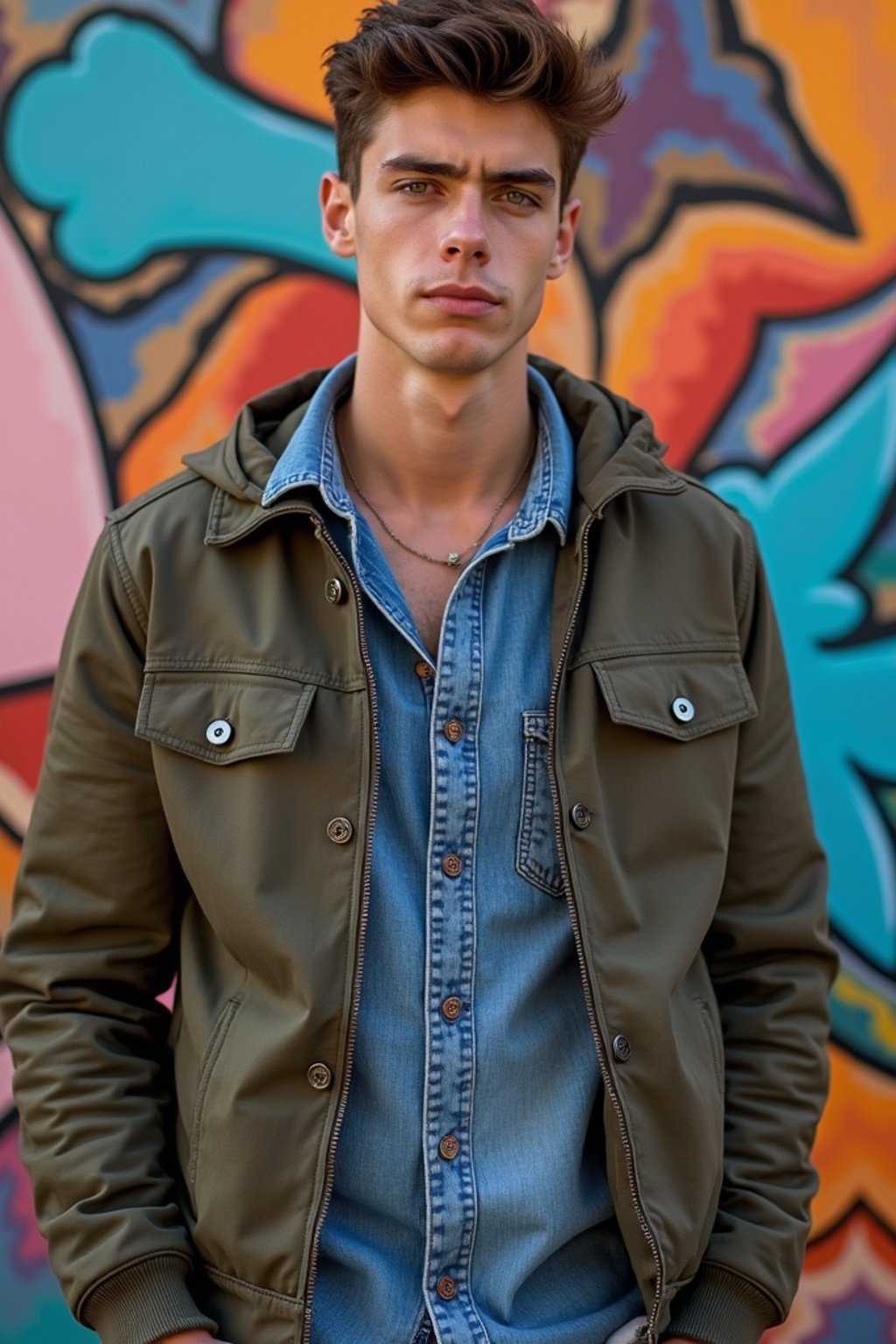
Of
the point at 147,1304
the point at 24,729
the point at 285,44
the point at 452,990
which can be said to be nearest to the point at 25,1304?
the point at 24,729

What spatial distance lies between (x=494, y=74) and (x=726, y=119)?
1.43m

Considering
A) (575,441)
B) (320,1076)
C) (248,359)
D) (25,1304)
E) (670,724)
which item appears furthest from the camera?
(248,359)

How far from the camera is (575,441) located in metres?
2.79

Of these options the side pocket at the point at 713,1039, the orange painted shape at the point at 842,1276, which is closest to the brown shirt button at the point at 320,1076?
the side pocket at the point at 713,1039

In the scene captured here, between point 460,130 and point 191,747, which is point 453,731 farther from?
point 460,130

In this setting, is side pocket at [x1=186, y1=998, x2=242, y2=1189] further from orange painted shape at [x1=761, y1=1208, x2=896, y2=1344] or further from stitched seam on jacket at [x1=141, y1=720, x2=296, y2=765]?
orange painted shape at [x1=761, y1=1208, x2=896, y2=1344]

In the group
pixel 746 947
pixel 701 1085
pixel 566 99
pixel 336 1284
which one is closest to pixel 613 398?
pixel 566 99

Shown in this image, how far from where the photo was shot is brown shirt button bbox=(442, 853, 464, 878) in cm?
236

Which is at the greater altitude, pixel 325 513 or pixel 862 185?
pixel 862 185

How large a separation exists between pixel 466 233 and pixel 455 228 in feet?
0.09

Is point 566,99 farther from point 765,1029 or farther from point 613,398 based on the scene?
point 765,1029

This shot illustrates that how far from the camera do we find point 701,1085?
95.7 inches

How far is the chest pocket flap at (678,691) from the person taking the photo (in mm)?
2432

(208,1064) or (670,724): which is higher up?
(670,724)
